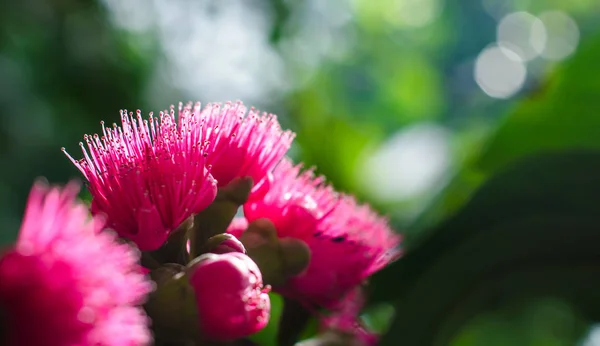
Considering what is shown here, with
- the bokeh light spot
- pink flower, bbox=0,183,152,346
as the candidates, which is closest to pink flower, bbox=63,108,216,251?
pink flower, bbox=0,183,152,346

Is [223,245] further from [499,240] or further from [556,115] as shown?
[556,115]

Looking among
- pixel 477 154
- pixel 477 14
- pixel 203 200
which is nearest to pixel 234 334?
pixel 203 200

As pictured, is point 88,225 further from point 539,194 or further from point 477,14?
point 477,14

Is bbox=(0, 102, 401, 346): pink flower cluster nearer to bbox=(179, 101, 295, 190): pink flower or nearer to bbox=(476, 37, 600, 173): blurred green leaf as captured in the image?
bbox=(179, 101, 295, 190): pink flower

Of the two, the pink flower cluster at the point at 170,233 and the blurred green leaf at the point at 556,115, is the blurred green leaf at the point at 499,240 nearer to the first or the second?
the pink flower cluster at the point at 170,233

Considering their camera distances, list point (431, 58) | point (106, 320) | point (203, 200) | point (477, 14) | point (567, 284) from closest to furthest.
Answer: point (106, 320), point (203, 200), point (567, 284), point (431, 58), point (477, 14)

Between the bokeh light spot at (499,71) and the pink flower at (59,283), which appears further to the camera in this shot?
the bokeh light spot at (499,71)

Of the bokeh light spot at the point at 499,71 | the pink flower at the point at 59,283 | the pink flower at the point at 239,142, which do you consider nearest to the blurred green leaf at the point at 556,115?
the pink flower at the point at 239,142
